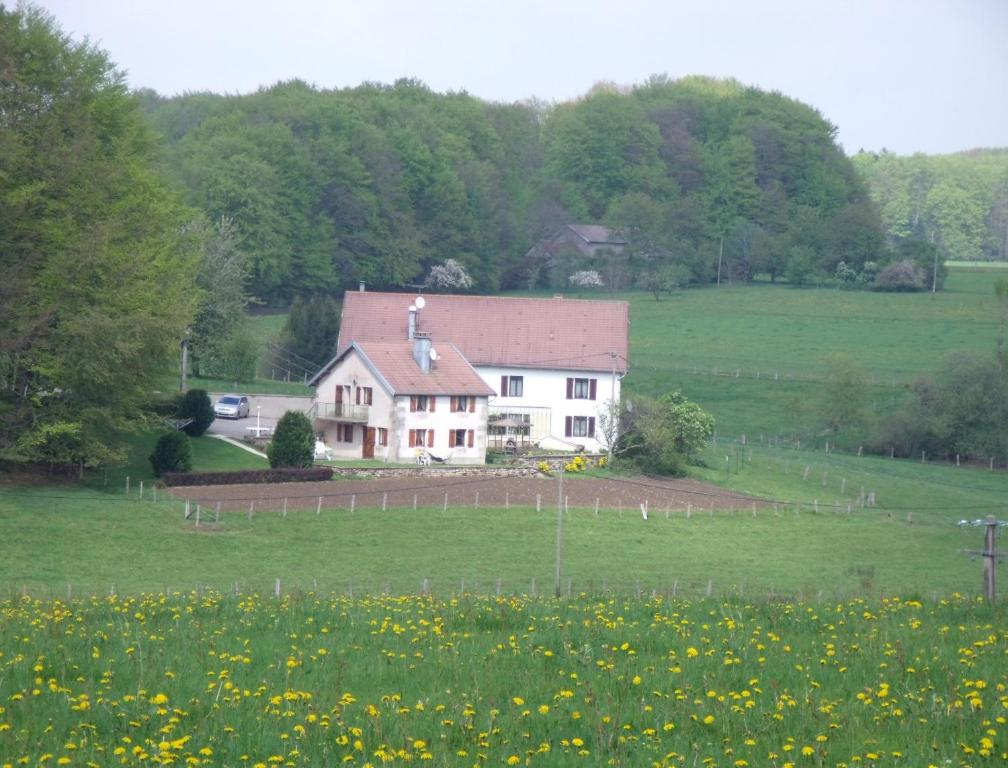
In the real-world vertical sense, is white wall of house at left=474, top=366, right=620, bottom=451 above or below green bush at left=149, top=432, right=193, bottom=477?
above

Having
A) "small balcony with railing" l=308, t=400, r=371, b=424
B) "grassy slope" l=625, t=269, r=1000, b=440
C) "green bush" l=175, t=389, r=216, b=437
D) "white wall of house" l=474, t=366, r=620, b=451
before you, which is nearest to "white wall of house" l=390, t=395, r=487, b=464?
"small balcony with railing" l=308, t=400, r=371, b=424

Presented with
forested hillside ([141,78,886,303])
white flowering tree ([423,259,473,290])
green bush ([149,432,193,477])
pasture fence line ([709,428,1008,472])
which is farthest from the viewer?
white flowering tree ([423,259,473,290])

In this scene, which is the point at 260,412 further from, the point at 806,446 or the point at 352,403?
the point at 806,446

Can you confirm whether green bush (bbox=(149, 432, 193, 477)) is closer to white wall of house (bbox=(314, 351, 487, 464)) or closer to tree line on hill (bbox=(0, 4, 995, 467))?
tree line on hill (bbox=(0, 4, 995, 467))

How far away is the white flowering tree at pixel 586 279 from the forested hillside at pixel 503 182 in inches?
46.9

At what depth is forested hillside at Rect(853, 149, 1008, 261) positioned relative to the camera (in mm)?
155125

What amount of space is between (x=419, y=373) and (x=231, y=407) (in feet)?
35.8

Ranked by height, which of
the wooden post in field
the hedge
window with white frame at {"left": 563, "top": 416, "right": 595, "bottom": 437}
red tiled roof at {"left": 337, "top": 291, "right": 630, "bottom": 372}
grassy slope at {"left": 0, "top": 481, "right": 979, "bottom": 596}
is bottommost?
grassy slope at {"left": 0, "top": 481, "right": 979, "bottom": 596}

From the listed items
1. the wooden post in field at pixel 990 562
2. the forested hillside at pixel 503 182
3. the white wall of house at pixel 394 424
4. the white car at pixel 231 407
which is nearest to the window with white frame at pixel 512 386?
the white wall of house at pixel 394 424

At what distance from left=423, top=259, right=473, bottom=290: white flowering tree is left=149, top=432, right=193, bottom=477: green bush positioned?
6322 cm

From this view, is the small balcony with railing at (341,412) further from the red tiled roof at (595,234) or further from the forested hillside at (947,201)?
the forested hillside at (947,201)

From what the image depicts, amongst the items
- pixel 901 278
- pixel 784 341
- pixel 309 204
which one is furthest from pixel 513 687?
pixel 901 278

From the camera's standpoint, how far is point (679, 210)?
12256 centimetres

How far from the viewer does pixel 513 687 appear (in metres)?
11.3
